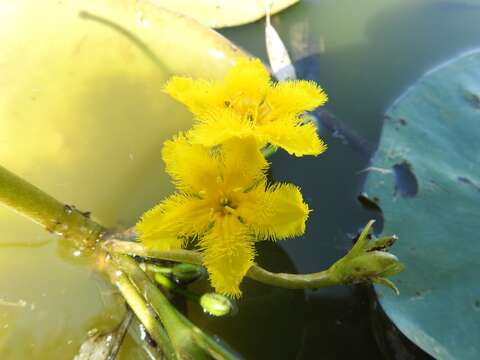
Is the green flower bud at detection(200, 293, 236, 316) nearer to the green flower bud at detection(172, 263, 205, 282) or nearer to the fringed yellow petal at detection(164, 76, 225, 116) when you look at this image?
the green flower bud at detection(172, 263, 205, 282)

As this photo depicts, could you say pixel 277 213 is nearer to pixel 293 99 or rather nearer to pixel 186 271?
pixel 293 99

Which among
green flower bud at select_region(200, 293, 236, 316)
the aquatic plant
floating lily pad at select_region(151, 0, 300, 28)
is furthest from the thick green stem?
floating lily pad at select_region(151, 0, 300, 28)

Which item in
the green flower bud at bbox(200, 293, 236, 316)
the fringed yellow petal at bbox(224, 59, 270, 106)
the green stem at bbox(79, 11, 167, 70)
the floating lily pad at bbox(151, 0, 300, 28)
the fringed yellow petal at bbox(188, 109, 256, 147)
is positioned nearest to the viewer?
the fringed yellow petal at bbox(188, 109, 256, 147)

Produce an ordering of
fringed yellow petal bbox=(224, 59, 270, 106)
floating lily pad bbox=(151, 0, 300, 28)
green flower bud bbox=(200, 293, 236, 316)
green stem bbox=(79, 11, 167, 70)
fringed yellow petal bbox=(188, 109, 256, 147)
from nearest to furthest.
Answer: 1. fringed yellow petal bbox=(188, 109, 256, 147)
2. fringed yellow petal bbox=(224, 59, 270, 106)
3. green flower bud bbox=(200, 293, 236, 316)
4. green stem bbox=(79, 11, 167, 70)
5. floating lily pad bbox=(151, 0, 300, 28)

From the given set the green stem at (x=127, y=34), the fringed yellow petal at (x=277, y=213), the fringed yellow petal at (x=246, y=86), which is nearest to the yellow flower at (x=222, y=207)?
the fringed yellow petal at (x=277, y=213)

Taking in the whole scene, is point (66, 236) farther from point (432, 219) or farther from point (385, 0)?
point (385, 0)
